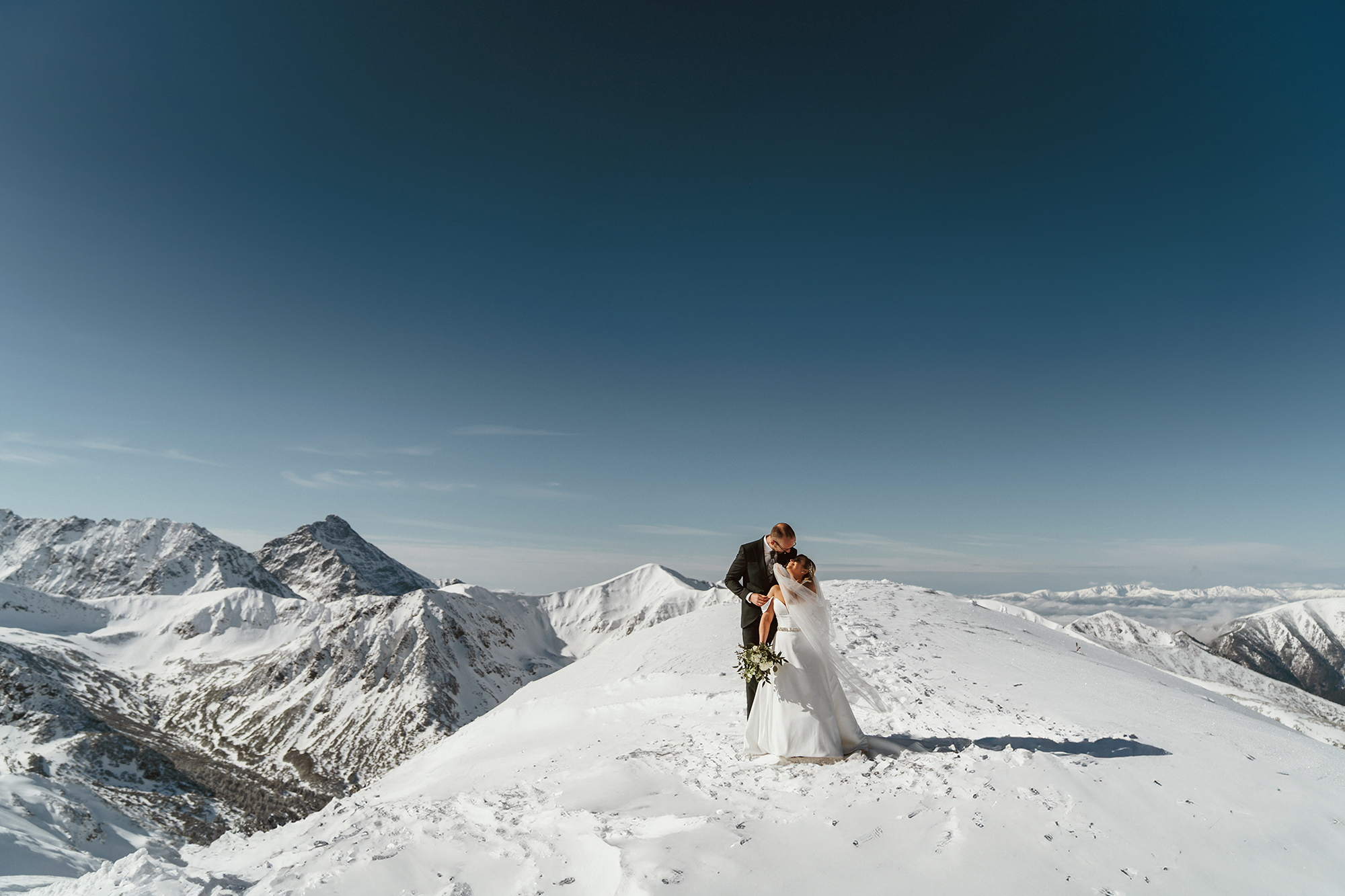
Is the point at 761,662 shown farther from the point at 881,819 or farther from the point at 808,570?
the point at 881,819

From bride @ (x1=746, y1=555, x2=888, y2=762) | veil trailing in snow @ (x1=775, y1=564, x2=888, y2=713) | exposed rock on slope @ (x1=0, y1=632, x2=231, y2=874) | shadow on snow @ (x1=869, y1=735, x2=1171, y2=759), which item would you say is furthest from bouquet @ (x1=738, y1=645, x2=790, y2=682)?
exposed rock on slope @ (x1=0, y1=632, x2=231, y2=874)

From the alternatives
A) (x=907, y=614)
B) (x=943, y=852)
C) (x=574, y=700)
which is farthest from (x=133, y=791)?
(x=943, y=852)

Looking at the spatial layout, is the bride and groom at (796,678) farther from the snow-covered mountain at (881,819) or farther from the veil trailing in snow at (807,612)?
the snow-covered mountain at (881,819)

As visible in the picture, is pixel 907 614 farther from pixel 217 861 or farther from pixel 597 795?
pixel 217 861

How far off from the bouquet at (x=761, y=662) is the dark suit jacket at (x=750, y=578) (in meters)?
0.63

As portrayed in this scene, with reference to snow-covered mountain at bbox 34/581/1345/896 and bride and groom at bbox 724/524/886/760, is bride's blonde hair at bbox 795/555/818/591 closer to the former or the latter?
bride and groom at bbox 724/524/886/760

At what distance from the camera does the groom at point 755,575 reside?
953cm

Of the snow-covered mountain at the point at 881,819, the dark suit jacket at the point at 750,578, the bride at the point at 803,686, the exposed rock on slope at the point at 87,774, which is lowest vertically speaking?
the exposed rock on slope at the point at 87,774

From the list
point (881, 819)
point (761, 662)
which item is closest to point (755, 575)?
point (761, 662)

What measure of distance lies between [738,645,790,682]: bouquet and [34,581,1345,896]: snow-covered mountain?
1317 mm

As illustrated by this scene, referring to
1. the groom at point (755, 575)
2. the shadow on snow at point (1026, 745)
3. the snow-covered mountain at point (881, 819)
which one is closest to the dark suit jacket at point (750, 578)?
the groom at point (755, 575)

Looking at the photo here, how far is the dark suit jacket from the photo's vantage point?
9914mm

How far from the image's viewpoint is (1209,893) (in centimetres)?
514

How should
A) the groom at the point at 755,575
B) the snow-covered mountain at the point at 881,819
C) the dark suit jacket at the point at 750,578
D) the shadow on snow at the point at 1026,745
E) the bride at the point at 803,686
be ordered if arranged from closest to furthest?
the snow-covered mountain at the point at 881,819 → the shadow on snow at the point at 1026,745 → the bride at the point at 803,686 → the groom at the point at 755,575 → the dark suit jacket at the point at 750,578
